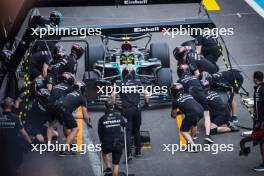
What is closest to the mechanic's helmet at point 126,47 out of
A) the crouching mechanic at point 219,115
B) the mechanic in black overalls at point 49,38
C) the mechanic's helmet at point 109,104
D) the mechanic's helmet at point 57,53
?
the mechanic's helmet at point 57,53

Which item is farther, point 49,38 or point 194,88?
point 49,38

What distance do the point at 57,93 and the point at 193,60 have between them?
293cm

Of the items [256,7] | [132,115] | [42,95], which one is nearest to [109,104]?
[132,115]

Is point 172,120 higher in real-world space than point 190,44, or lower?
lower

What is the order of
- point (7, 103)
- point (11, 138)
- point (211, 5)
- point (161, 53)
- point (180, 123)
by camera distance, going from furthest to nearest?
1. point (211, 5)
2. point (161, 53)
3. point (180, 123)
4. point (7, 103)
5. point (11, 138)

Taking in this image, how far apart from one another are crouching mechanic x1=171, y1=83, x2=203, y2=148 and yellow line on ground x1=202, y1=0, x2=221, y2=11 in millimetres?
7879

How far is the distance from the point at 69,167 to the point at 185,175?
2071 millimetres

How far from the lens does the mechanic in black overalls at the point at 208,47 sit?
19516mm

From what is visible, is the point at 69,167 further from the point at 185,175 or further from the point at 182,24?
the point at 182,24

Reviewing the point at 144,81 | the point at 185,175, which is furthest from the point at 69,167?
the point at 144,81

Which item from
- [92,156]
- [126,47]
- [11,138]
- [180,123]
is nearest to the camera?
[11,138]

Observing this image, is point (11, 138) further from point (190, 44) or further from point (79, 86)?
point (190, 44)

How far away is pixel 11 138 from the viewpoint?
15.6 metres

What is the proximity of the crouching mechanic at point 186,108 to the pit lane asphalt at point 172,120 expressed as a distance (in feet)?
1.64
